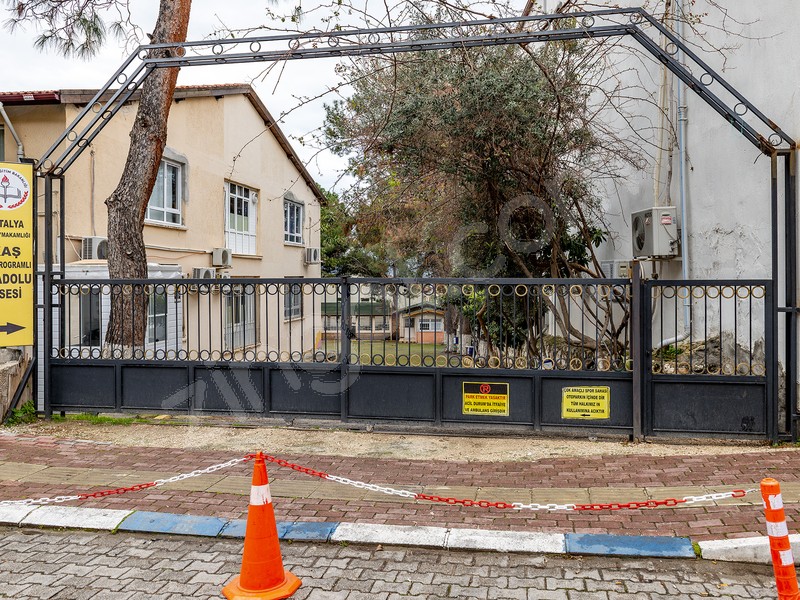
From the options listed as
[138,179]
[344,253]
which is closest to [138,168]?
[138,179]

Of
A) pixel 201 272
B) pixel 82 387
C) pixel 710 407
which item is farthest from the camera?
pixel 201 272

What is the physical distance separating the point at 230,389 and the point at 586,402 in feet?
14.2

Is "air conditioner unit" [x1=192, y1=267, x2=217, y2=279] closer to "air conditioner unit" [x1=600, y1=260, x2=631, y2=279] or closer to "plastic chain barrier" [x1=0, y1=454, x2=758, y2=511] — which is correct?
"air conditioner unit" [x1=600, y1=260, x2=631, y2=279]

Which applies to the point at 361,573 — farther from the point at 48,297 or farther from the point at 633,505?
the point at 48,297

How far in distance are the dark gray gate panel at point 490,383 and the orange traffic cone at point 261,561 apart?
4057 mm

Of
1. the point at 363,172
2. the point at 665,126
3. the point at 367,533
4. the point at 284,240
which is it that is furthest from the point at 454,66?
the point at 284,240

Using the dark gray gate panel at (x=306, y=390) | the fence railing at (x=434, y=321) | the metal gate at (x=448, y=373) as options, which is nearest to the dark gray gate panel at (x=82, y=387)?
the metal gate at (x=448, y=373)

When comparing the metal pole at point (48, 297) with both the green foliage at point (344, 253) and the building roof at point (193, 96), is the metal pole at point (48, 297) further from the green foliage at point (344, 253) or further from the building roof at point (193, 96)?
the green foliage at point (344, 253)

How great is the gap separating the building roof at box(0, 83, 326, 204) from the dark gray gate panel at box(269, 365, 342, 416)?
8.96 ft

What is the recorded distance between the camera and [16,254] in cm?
878

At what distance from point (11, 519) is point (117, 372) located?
3.70 meters

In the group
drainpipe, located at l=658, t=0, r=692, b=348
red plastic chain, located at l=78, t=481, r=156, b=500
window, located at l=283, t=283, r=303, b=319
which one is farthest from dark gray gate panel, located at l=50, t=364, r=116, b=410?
drainpipe, located at l=658, t=0, r=692, b=348

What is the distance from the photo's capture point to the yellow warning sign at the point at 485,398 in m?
8.12

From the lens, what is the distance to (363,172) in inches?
465
